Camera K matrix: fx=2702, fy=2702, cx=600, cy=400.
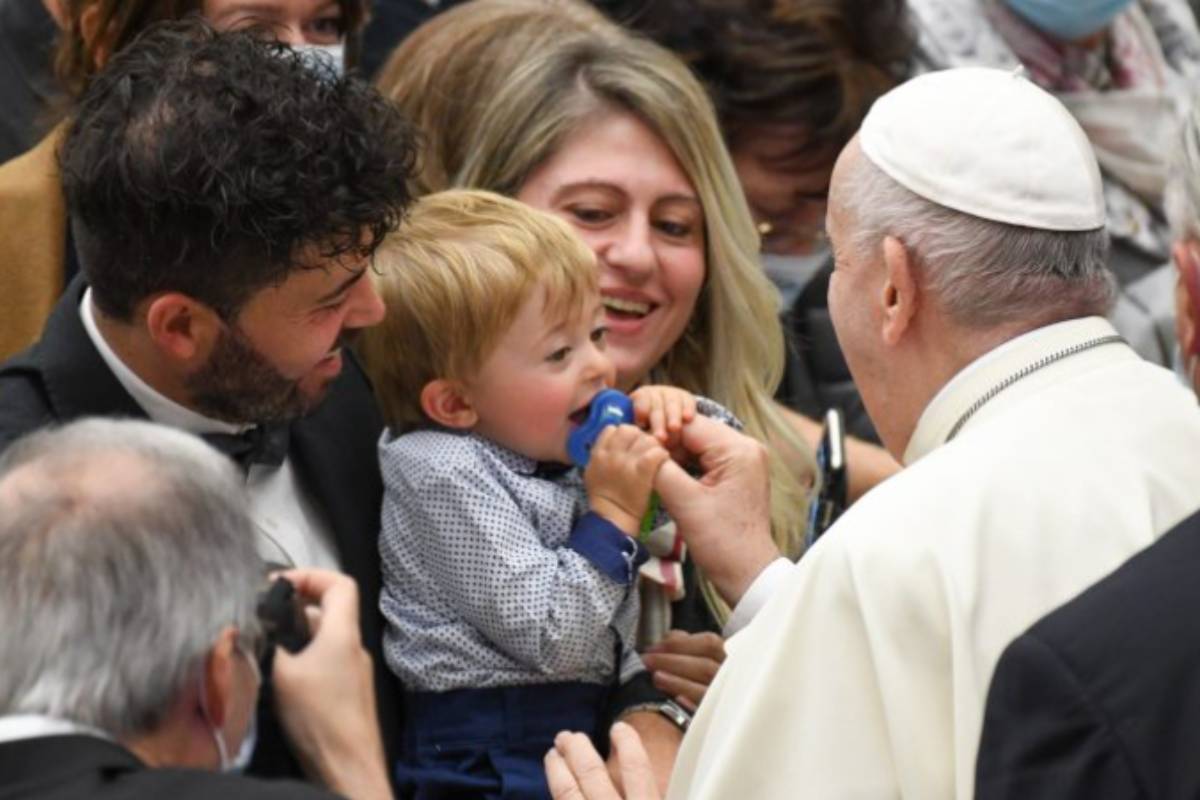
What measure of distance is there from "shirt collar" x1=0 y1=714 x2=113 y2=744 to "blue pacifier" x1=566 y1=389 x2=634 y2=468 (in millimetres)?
1550

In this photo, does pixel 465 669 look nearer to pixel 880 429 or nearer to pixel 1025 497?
pixel 880 429

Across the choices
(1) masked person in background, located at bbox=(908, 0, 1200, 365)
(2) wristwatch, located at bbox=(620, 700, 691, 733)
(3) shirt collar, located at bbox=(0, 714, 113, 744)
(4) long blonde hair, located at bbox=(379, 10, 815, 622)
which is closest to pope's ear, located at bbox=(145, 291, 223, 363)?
(2) wristwatch, located at bbox=(620, 700, 691, 733)

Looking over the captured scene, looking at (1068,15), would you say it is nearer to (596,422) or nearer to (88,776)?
(596,422)

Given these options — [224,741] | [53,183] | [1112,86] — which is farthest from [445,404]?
[1112,86]

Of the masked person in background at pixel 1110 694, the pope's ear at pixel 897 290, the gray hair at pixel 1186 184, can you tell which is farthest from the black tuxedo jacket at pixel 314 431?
the gray hair at pixel 1186 184

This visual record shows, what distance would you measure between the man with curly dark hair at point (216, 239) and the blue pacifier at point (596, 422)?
1.38ft

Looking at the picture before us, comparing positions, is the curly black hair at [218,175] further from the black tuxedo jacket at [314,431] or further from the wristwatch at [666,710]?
the wristwatch at [666,710]

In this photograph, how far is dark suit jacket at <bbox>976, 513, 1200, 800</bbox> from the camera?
274 centimetres

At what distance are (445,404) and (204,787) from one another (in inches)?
61.0

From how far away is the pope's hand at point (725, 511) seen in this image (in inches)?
170

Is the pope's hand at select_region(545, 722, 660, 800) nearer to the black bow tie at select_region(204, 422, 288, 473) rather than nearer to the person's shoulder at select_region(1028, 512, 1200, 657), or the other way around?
the black bow tie at select_region(204, 422, 288, 473)

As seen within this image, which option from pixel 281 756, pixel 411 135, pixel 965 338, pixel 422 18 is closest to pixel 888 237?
pixel 965 338

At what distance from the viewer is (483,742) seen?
4152mm

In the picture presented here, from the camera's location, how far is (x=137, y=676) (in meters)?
2.86
